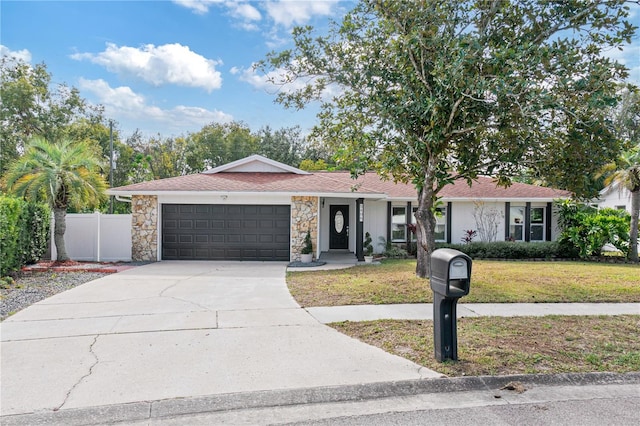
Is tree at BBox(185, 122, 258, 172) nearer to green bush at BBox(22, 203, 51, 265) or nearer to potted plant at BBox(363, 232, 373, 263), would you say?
potted plant at BBox(363, 232, 373, 263)

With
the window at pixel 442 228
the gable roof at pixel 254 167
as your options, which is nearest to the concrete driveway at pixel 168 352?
the gable roof at pixel 254 167

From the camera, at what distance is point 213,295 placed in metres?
8.30

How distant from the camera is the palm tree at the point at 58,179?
12.2 meters

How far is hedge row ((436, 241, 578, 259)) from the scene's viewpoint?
15984mm

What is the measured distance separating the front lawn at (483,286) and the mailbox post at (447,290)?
3001mm

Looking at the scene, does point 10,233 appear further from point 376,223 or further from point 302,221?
point 376,223

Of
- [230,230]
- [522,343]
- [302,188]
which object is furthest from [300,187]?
[522,343]

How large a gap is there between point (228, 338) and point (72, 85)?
29.2 m

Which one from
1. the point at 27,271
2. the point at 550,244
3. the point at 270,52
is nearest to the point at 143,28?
the point at 270,52

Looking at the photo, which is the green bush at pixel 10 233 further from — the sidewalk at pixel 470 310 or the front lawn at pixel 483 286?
the sidewalk at pixel 470 310

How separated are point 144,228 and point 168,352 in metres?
10.3

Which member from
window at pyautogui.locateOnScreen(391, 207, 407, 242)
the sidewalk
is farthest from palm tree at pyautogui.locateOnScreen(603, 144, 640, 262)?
the sidewalk

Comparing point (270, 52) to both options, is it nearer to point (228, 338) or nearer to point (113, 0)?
point (113, 0)

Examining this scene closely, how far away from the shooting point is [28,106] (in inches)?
1005
